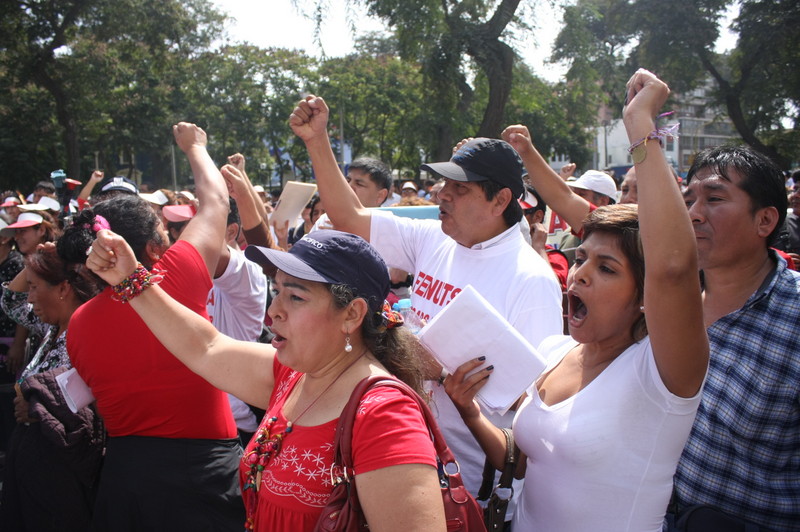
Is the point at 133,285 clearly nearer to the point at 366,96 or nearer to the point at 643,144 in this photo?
the point at 643,144

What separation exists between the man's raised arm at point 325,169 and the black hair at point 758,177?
1525 mm

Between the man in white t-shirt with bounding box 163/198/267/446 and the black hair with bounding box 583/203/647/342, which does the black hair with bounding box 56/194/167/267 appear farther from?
the black hair with bounding box 583/203/647/342

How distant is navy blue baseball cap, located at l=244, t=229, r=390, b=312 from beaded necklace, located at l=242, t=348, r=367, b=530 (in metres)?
0.24

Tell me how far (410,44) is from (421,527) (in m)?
11.7

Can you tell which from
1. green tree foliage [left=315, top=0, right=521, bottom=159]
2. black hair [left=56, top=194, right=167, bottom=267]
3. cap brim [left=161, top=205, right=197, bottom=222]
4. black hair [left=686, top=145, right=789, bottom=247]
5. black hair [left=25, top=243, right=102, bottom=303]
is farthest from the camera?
green tree foliage [left=315, top=0, right=521, bottom=159]

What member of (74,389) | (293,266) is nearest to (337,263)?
(293,266)

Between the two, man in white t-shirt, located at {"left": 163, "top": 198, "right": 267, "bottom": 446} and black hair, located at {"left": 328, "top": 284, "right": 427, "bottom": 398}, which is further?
man in white t-shirt, located at {"left": 163, "top": 198, "right": 267, "bottom": 446}

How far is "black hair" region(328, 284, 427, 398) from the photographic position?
1.95 meters

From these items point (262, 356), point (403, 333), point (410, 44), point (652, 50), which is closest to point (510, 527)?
point (403, 333)

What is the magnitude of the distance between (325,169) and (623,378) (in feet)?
5.37

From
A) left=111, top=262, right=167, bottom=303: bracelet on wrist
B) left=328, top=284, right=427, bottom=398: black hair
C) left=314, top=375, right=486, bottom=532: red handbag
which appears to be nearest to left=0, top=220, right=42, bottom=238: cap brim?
left=111, top=262, right=167, bottom=303: bracelet on wrist

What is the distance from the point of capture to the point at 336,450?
1677mm

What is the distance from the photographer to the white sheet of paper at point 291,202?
14.6 feet

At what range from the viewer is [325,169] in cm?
292
